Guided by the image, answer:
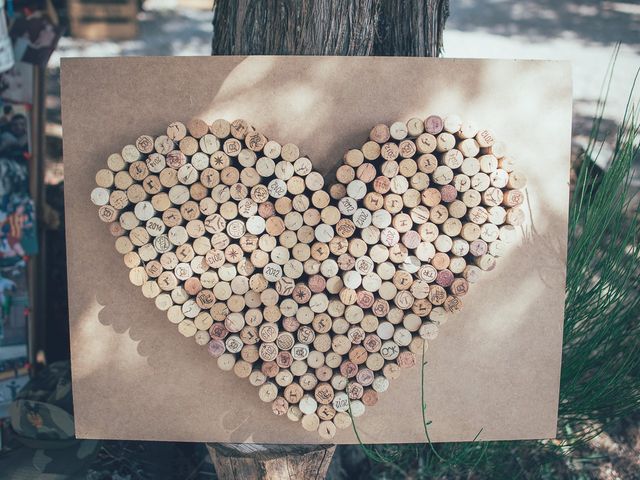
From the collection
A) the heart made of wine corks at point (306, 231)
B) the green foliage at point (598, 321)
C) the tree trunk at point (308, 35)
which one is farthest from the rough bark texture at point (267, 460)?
the heart made of wine corks at point (306, 231)

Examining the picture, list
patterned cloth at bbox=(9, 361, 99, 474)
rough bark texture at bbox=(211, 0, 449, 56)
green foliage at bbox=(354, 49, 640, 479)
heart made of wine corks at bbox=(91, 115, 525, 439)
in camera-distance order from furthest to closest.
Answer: patterned cloth at bbox=(9, 361, 99, 474), green foliage at bbox=(354, 49, 640, 479), rough bark texture at bbox=(211, 0, 449, 56), heart made of wine corks at bbox=(91, 115, 525, 439)

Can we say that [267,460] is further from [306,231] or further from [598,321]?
[598,321]

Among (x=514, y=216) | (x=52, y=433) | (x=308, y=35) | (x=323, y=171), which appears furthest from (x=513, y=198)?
(x=52, y=433)

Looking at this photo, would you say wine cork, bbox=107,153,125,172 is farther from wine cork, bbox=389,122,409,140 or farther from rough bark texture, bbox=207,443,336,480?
→ rough bark texture, bbox=207,443,336,480

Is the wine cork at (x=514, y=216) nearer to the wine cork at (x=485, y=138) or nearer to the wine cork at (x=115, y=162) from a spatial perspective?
the wine cork at (x=485, y=138)

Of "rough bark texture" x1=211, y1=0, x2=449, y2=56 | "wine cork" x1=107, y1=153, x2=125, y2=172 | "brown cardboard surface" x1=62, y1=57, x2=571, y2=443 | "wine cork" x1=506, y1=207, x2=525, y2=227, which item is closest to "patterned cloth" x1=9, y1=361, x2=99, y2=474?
"brown cardboard surface" x1=62, y1=57, x2=571, y2=443

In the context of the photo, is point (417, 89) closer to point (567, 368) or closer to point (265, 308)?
point (265, 308)

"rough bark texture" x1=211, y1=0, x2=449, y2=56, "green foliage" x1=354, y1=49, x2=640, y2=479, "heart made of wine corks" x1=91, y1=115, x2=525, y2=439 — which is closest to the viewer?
"heart made of wine corks" x1=91, y1=115, x2=525, y2=439

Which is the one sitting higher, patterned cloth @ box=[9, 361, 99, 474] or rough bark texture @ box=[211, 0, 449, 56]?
rough bark texture @ box=[211, 0, 449, 56]
